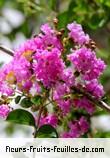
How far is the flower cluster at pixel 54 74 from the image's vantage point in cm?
122

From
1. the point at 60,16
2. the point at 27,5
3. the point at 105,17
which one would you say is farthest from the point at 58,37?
the point at 27,5

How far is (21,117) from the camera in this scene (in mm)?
1272

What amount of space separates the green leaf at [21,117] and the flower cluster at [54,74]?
2 cm

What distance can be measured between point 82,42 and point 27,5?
31.5 inches

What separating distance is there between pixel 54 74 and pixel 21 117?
144mm

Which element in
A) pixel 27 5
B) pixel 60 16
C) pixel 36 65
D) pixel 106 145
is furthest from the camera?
pixel 27 5

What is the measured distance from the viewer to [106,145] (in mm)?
1474

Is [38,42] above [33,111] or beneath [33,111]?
above

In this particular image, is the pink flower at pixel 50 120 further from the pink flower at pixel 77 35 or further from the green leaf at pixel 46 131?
the pink flower at pixel 77 35

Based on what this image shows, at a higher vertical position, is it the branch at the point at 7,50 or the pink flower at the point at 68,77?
the branch at the point at 7,50

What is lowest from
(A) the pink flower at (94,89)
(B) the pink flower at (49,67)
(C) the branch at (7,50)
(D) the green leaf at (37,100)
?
(D) the green leaf at (37,100)

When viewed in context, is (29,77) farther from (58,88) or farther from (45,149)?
(45,149)

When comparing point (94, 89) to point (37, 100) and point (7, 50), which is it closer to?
point (37, 100)

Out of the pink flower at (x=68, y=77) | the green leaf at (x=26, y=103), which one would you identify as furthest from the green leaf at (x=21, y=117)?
the pink flower at (x=68, y=77)
